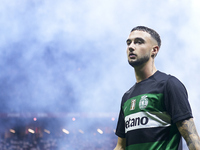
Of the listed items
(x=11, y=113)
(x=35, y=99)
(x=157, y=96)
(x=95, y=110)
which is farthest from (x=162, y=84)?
(x=11, y=113)

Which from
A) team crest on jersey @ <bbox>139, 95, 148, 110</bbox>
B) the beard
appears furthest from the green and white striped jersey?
the beard

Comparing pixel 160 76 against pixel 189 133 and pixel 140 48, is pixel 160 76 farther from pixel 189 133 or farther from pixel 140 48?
pixel 189 133

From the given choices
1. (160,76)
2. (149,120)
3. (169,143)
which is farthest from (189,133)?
(160,76)

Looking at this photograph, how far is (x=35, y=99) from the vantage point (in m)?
21.7

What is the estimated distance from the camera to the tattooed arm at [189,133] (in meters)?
1.57

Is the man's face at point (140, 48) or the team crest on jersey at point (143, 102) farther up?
the man's face at point (140, 48)

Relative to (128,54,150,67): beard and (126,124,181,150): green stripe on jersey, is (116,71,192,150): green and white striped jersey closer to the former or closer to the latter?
(126,124,181,150): green stripe on jersey

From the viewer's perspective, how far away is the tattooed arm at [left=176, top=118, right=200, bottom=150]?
157cm

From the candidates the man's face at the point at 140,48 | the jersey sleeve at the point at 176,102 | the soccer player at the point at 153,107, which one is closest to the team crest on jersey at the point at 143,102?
the soccer player at the point at 153,107

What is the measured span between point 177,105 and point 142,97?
0.25 meters

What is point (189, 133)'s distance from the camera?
5.24ft

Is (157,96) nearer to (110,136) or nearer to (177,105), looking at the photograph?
(177,105)

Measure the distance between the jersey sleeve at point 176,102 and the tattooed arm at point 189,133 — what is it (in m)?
0.03

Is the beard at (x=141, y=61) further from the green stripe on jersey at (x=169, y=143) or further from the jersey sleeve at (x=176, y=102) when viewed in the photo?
the green stripe on jersey at (x=169, y=143)
